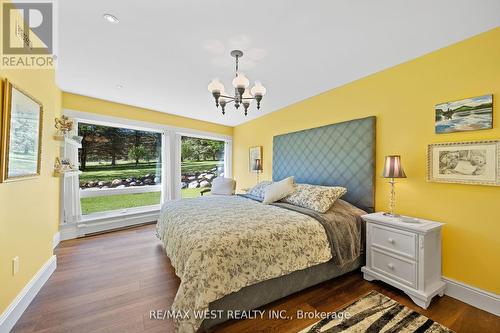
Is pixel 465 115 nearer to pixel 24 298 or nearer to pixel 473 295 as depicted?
pixel 473 295

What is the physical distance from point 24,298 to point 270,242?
212 cm

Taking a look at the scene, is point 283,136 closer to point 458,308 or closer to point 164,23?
point 164,23

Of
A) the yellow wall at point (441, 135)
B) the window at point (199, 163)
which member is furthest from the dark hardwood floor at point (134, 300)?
the window at point (199, 163)

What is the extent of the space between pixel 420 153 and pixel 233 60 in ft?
7.52

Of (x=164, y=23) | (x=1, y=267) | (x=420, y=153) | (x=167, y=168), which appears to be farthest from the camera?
(x=167, y=168)

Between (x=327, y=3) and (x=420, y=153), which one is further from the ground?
(x=327, y=3)

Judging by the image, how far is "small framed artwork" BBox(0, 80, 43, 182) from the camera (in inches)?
56.9

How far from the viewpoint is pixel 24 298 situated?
1.70 metres

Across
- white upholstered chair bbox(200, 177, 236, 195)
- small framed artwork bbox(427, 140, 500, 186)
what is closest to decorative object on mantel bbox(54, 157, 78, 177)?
white upholstered chair bbox(200, 177, 236, 195)

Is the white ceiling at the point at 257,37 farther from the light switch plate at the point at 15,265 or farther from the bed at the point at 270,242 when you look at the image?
the light switch plate at the point at 15,265

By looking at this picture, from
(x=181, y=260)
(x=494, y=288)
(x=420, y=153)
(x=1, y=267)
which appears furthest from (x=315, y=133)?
(x=1, y=267)

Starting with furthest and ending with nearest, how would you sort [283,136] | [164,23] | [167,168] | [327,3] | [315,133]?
[167,168], [283,136], [315,133], [164,23], [327,3]

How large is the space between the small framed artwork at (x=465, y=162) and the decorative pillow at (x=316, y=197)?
3.01ft

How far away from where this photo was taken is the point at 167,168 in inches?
178
